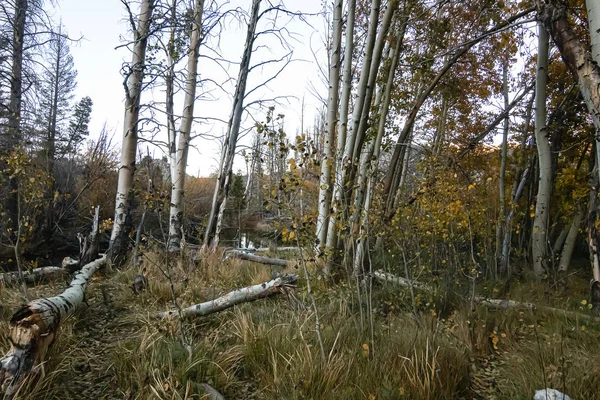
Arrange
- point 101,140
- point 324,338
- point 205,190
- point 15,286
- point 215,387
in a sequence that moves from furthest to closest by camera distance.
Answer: point 205,190, point 101,140, point 15,286, point 324,338, point 215,387

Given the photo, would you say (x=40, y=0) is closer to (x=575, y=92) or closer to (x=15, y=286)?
(x=15, y=286)

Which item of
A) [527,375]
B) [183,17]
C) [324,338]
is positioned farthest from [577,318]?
[183,17]

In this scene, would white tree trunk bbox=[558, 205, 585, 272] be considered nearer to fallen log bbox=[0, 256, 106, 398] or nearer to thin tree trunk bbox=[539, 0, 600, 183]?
thin tree trunk bbox=[539, 0, 600, 183]

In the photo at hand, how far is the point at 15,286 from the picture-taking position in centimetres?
410

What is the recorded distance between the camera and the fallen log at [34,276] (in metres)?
4.23

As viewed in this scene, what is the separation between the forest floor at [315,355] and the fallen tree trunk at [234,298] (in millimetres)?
93

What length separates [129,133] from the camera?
570cm

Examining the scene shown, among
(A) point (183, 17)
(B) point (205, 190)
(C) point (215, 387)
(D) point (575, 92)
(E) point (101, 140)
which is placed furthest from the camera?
(B) point (205, 190)

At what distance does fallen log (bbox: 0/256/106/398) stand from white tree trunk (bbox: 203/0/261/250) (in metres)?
4.03

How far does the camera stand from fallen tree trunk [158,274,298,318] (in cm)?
323

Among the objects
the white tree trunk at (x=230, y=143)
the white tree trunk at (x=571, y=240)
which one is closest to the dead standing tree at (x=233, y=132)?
the white tree trunk at (x=230, y=143)

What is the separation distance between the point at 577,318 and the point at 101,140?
11.6 m

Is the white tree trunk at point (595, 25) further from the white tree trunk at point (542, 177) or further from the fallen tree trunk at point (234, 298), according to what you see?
the white tree trunk at point (542, 177)

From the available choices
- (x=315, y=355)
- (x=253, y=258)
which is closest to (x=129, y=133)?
(x=253, y=258)
